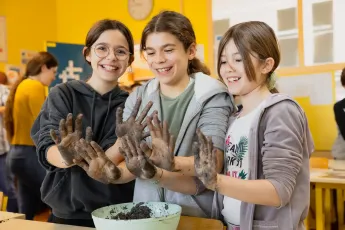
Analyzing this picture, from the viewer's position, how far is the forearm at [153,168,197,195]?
130 cm

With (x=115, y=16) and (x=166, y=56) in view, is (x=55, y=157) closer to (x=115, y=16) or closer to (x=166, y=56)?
(x=166, y=56)

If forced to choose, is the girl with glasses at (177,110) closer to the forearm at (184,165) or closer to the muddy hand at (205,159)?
the forearm at (184,165)

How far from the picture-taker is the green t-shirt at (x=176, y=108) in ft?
4.68

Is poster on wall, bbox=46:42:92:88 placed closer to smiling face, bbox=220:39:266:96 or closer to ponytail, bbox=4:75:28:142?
ponytail, bbox=4:75:28:142

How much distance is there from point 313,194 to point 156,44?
86.6 inches

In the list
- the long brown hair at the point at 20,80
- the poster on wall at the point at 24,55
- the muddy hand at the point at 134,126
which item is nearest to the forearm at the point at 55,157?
the muddy hand at the point at 134,126

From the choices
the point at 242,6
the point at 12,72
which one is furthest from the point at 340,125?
the point at 12,72

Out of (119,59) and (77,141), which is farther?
(119,59)

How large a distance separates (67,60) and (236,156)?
3.73 m

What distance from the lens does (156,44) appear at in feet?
4.63

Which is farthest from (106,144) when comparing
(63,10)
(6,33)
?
(63,10)

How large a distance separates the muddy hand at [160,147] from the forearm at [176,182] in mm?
133

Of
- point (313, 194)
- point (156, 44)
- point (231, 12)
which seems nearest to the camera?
point (156, 44)

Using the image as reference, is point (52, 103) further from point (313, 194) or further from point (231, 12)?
point (231, 12)
